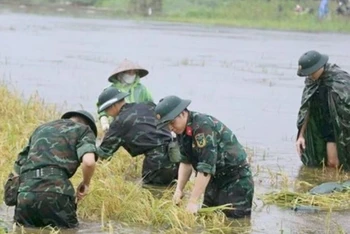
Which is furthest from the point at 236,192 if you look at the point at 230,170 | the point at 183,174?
the point at 183,174

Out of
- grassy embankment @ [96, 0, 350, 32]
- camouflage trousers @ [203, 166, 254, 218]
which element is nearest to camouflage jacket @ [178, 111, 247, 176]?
camouflage trousers @ [203, 166, 254, 218]

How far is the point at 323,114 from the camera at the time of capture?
11.3m

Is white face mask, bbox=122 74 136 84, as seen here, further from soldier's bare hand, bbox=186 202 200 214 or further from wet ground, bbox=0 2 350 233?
soldier's bare hand, bbox=186 202 200 214

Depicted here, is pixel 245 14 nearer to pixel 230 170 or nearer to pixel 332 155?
pixel 332 155

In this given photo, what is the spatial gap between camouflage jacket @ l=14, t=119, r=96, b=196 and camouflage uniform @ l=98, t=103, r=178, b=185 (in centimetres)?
150

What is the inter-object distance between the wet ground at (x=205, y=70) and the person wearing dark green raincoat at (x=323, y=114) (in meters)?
0.37

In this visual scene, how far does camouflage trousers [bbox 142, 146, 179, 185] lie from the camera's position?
967 cm

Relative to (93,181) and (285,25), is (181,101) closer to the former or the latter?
(93,181)

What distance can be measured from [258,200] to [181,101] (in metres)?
1.81

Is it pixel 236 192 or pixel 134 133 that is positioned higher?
pixel 134 133

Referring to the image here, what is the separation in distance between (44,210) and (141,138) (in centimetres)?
213

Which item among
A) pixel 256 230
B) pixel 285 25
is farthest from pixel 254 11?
pixel 256 230

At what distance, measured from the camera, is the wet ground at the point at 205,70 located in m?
11.7

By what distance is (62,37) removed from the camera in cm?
3081
